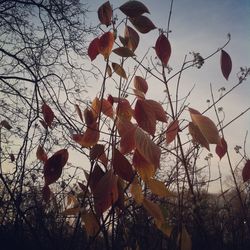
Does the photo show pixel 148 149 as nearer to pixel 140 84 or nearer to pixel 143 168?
pixel 143 168

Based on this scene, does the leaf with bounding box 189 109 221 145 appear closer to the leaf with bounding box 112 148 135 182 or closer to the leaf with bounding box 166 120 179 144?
the leaf with bounding box 166 120 179 144

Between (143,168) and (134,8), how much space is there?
1.85ft

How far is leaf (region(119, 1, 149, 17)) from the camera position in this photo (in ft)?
3.36

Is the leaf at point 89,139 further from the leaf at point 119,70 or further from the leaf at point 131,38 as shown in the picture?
the leaf at point 131,38

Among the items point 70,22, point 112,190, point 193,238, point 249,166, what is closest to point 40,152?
point 112,190

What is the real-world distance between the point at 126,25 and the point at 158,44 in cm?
16

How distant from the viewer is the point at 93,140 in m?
1.10

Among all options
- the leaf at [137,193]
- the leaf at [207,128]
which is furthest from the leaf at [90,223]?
the leaf at [207,128]

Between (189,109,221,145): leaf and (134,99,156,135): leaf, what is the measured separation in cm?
14

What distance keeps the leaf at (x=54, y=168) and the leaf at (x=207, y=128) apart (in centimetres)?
51

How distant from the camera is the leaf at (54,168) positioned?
1092 millimetres

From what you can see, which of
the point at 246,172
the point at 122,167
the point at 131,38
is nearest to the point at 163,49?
the point at 131,38

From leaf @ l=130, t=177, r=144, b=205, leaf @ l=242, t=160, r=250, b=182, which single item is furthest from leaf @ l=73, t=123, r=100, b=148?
leaf @ l=242, t=160, r=250, b=182

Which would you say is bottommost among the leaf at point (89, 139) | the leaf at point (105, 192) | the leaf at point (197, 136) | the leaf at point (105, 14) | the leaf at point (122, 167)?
the leaf at point (105, 192)
